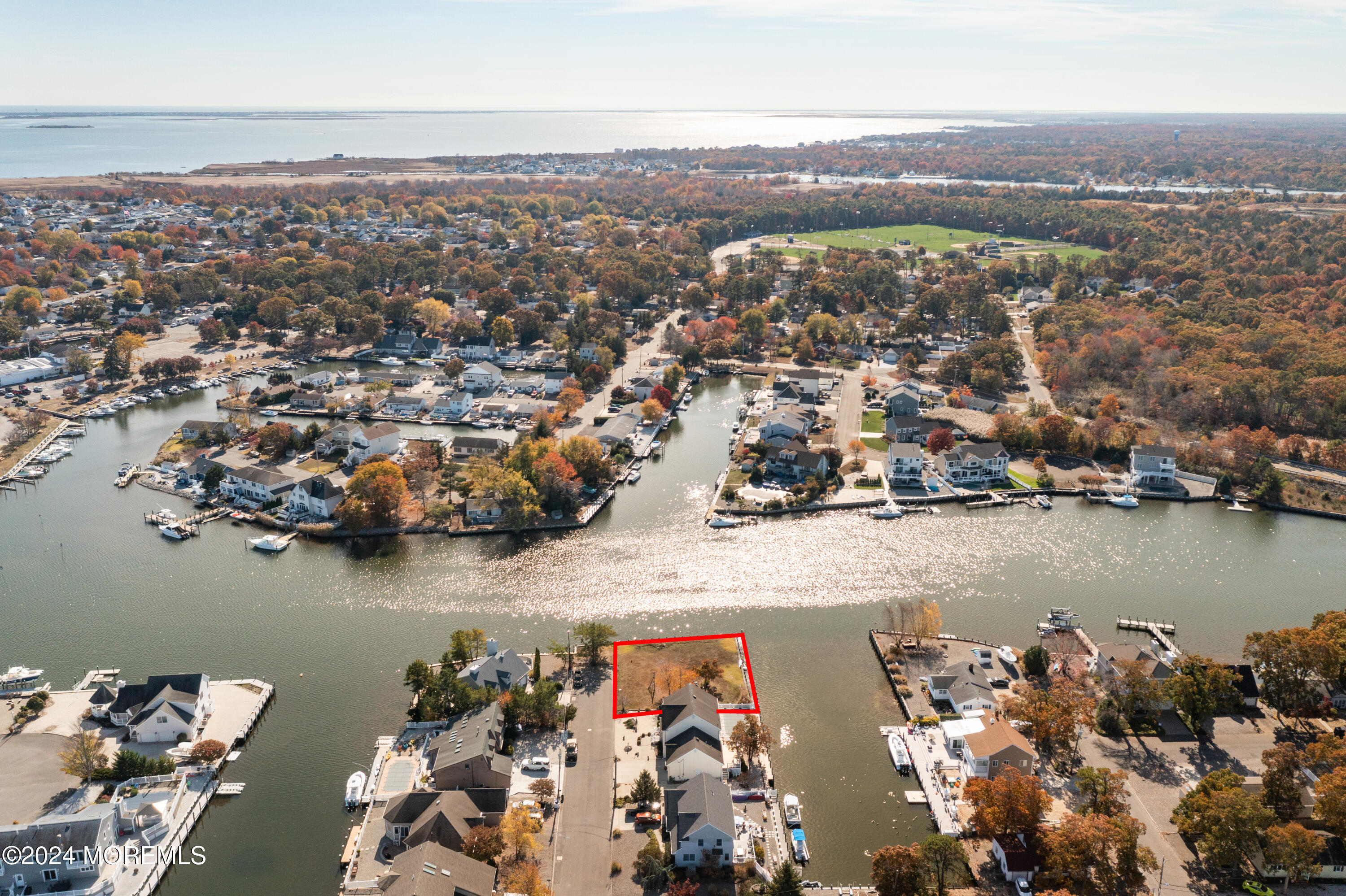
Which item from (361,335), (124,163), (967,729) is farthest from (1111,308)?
(124,163)

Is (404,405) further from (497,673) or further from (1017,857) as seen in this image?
(1017,857)

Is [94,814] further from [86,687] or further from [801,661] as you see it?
[801,661]

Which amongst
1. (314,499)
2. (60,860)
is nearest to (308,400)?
(314,499)

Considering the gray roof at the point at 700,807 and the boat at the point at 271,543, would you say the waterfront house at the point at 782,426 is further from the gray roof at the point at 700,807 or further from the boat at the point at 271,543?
the gray roof at the point at 700,807

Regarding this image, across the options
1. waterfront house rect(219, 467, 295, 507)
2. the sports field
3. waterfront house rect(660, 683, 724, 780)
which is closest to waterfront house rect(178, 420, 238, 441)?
waterfront house rect(219, 467, 295, 507)

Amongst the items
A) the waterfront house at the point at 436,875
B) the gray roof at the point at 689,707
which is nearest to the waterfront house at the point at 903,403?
the gray roof at the point at 689,707
